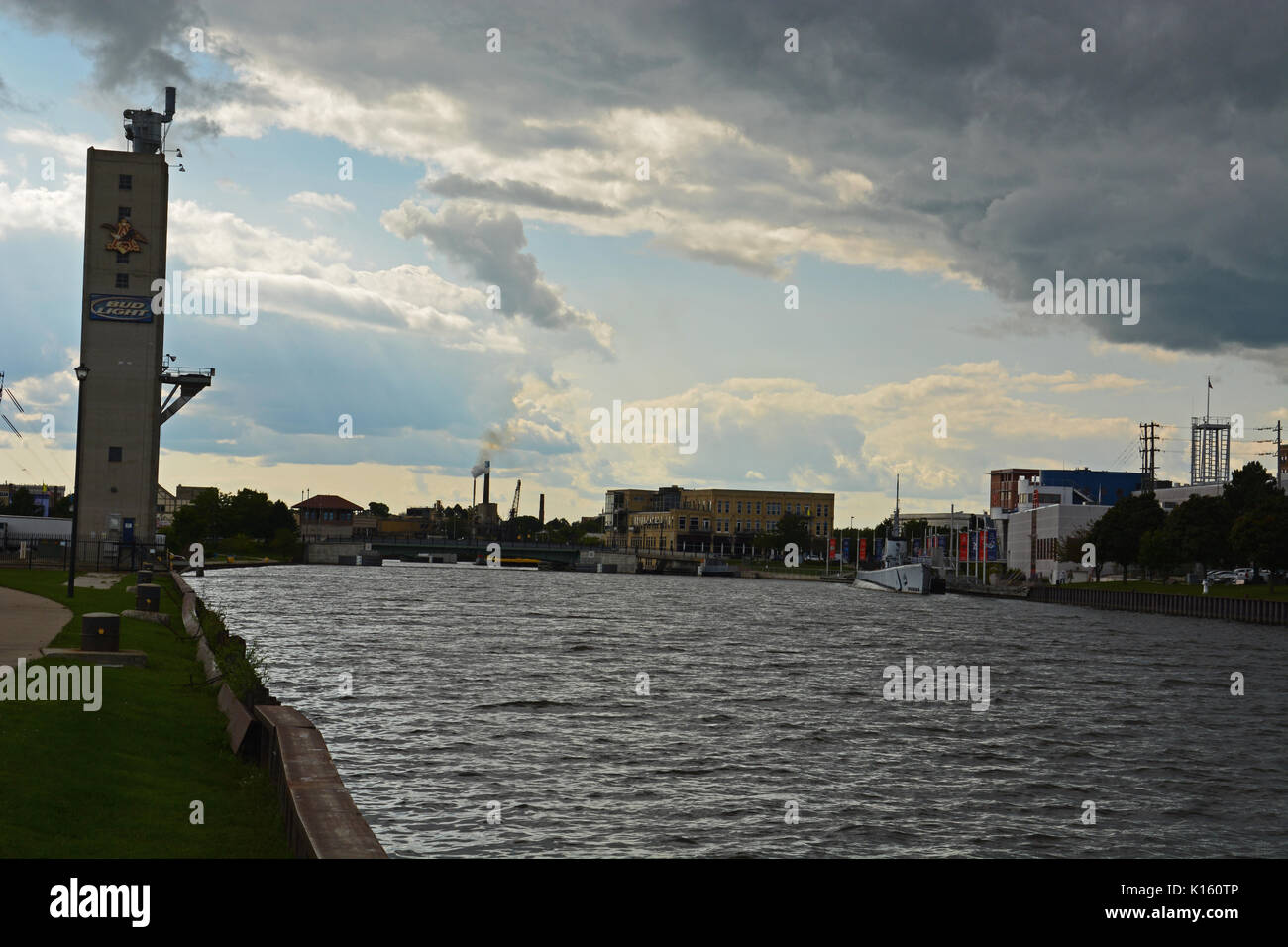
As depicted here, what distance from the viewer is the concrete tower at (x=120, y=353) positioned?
112688mm

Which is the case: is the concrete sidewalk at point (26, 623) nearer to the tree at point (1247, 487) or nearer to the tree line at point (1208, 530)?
the tree line at point (1208, 530)

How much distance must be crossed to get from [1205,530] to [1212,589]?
23.2 feet

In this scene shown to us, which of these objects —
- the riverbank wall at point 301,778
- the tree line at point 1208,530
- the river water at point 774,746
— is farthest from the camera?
the tree line at point 1208,530

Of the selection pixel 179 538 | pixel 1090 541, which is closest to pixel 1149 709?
pixel 1090 541

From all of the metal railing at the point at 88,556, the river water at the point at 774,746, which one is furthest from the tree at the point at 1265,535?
the metal railing at the point at 88,556

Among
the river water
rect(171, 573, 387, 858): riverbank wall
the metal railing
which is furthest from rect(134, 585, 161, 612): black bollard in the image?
the metal railing

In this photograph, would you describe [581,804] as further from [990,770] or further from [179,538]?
[179,538]

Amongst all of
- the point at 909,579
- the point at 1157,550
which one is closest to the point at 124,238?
the point at 909,579

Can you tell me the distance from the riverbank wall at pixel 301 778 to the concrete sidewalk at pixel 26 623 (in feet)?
17.9

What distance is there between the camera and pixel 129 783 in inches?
661

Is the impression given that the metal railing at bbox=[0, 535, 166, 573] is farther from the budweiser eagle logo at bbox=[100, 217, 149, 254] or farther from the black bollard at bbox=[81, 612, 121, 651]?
the black bollard at bbox=[81, 612, 121, 651]

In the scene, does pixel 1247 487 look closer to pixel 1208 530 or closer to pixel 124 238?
pixel 1208 530
